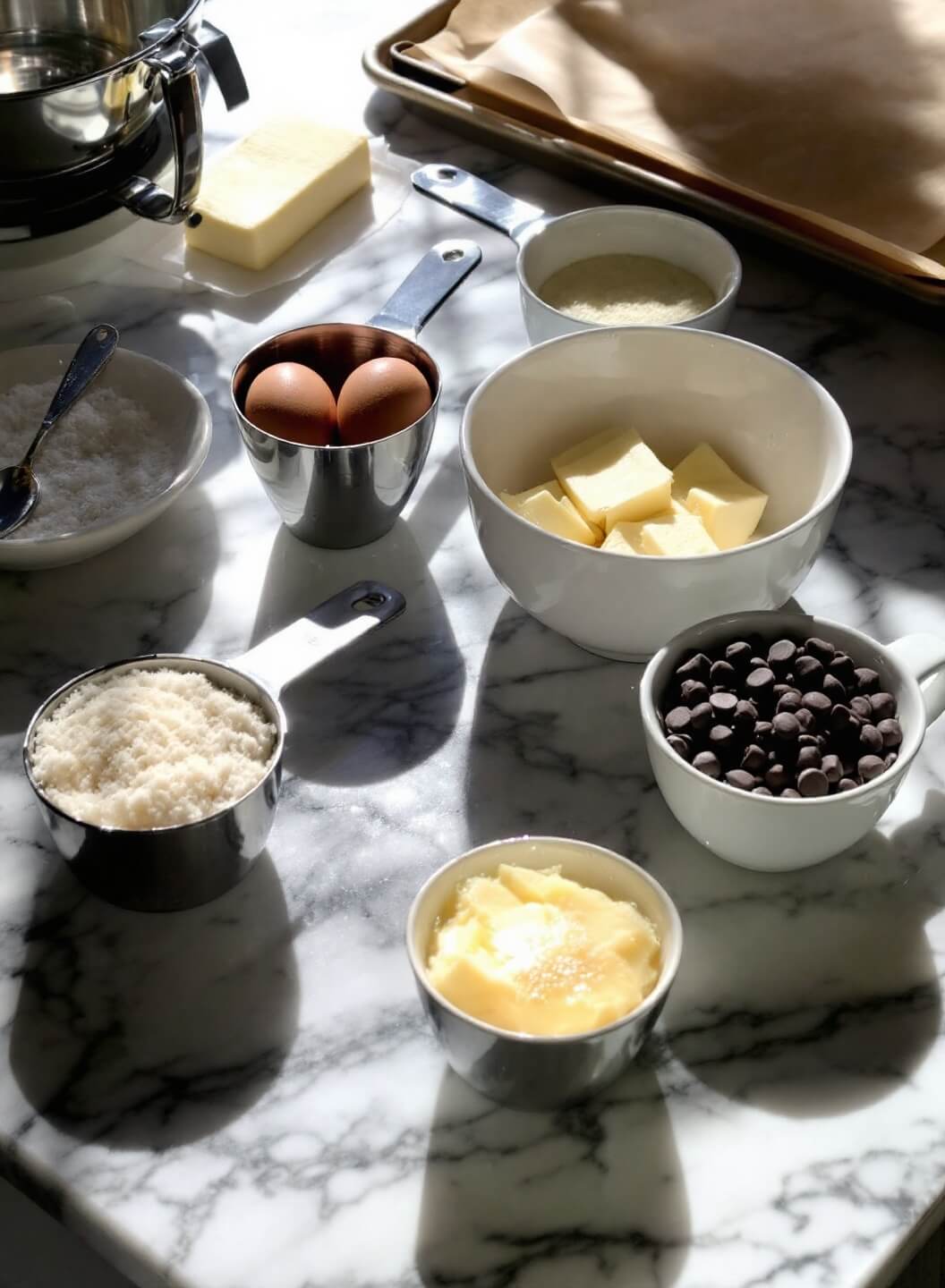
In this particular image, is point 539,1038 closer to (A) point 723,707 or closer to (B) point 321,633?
(A) point 723,707

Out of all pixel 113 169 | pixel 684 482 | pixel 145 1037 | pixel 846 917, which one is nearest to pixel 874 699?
pixel 846 917

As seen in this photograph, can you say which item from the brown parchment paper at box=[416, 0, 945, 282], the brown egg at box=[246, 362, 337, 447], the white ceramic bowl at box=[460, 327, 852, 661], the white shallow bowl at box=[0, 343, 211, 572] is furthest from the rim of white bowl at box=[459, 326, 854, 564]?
the brown parchment paper at box=[416, 0, 945, 282]

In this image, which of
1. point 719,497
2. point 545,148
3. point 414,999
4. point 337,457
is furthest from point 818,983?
point 545,148

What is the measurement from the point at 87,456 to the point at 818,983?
60cm

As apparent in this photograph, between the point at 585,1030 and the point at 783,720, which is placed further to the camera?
the point at 783,720

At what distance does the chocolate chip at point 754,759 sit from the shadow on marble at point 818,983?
82 mm

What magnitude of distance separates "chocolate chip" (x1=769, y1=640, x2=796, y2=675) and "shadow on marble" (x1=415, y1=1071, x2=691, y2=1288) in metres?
0.23

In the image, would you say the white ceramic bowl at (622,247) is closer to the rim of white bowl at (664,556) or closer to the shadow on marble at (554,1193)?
the rim of white bowl at (664,556)

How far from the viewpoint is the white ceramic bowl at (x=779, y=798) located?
0.68 m

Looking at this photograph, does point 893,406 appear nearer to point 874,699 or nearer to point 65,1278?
point 874,699

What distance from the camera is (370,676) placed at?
2.83 feet

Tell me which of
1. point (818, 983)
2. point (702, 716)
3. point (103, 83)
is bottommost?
point (818, 983)

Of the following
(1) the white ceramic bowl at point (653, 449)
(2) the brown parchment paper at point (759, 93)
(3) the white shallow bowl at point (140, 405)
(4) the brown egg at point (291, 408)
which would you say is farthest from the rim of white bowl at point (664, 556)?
(2) the brown parchment paper at point (759, 93)

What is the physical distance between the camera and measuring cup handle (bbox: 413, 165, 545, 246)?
3.70 feet
